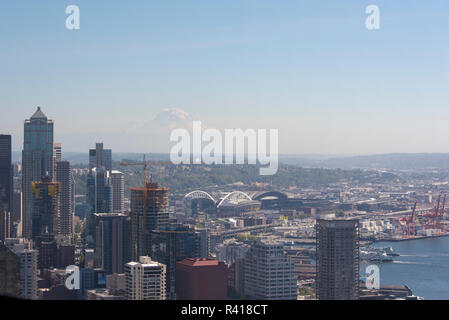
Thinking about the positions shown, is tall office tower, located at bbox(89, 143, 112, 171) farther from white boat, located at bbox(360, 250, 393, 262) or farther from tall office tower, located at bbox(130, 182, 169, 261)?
white boat, located at bbox(360, 250, 393, 262)

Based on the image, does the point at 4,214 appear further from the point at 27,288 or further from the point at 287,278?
the point at 287,278

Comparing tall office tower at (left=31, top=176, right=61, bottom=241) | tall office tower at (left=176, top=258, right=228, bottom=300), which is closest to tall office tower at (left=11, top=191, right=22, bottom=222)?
tall office tower at (left=31, top=176, right=61, bottom=241)

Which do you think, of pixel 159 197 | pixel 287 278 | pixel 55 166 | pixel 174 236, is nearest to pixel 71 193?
pixel 55 166

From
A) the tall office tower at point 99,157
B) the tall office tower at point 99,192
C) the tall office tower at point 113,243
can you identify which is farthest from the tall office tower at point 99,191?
the tall office tower at point 113,243

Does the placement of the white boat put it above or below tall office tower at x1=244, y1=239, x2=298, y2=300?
below

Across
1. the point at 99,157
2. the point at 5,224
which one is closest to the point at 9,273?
the point at 5,224
